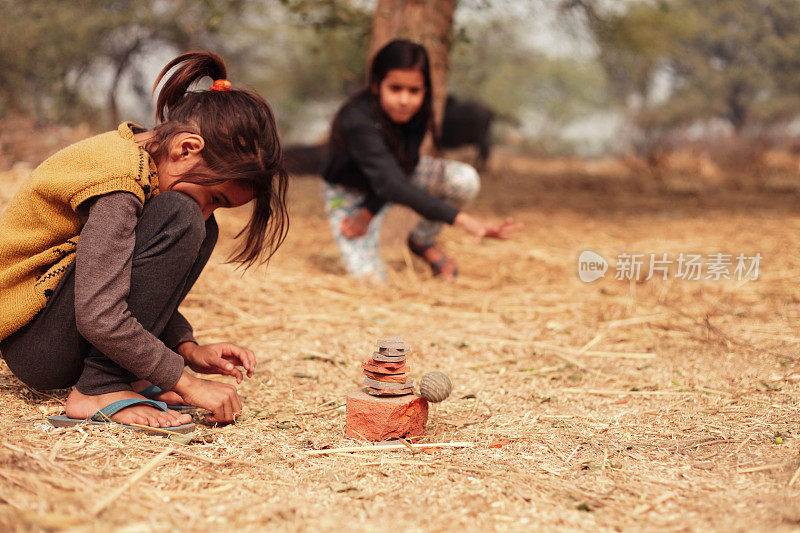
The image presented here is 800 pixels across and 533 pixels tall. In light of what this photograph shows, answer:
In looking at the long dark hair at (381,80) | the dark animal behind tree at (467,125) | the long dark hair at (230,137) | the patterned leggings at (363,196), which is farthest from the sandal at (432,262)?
the dark animal behind tree at (467,125)

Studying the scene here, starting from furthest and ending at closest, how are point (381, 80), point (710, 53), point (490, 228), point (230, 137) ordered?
point (710, 53)
point (381, 80)
point (490, 228)
point (230, 137)

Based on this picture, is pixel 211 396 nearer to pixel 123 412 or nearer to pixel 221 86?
pixel 123 412

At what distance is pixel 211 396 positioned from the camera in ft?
5.38

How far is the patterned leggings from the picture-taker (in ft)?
11.7

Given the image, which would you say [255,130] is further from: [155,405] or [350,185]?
[350,185]

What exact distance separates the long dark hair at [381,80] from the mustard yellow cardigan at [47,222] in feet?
5.90

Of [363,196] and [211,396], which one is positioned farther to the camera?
[363,196]

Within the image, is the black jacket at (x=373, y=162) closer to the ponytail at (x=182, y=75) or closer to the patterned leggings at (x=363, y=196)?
the patterned leggings at (x=363, y=196)

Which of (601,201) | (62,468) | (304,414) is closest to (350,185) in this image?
(304,414)

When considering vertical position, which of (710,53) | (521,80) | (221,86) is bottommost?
(221,86)

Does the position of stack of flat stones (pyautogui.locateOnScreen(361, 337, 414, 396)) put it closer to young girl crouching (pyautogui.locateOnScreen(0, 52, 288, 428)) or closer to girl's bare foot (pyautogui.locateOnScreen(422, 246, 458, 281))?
young girl crouching (pyautogui.locateOnScreen(0, 52, 288, 428))

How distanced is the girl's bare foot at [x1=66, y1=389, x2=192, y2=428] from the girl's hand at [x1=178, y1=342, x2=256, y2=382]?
175 mm

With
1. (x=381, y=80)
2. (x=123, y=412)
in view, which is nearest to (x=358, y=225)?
(x=381, y=80)

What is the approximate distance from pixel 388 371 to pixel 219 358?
0.46 meters
